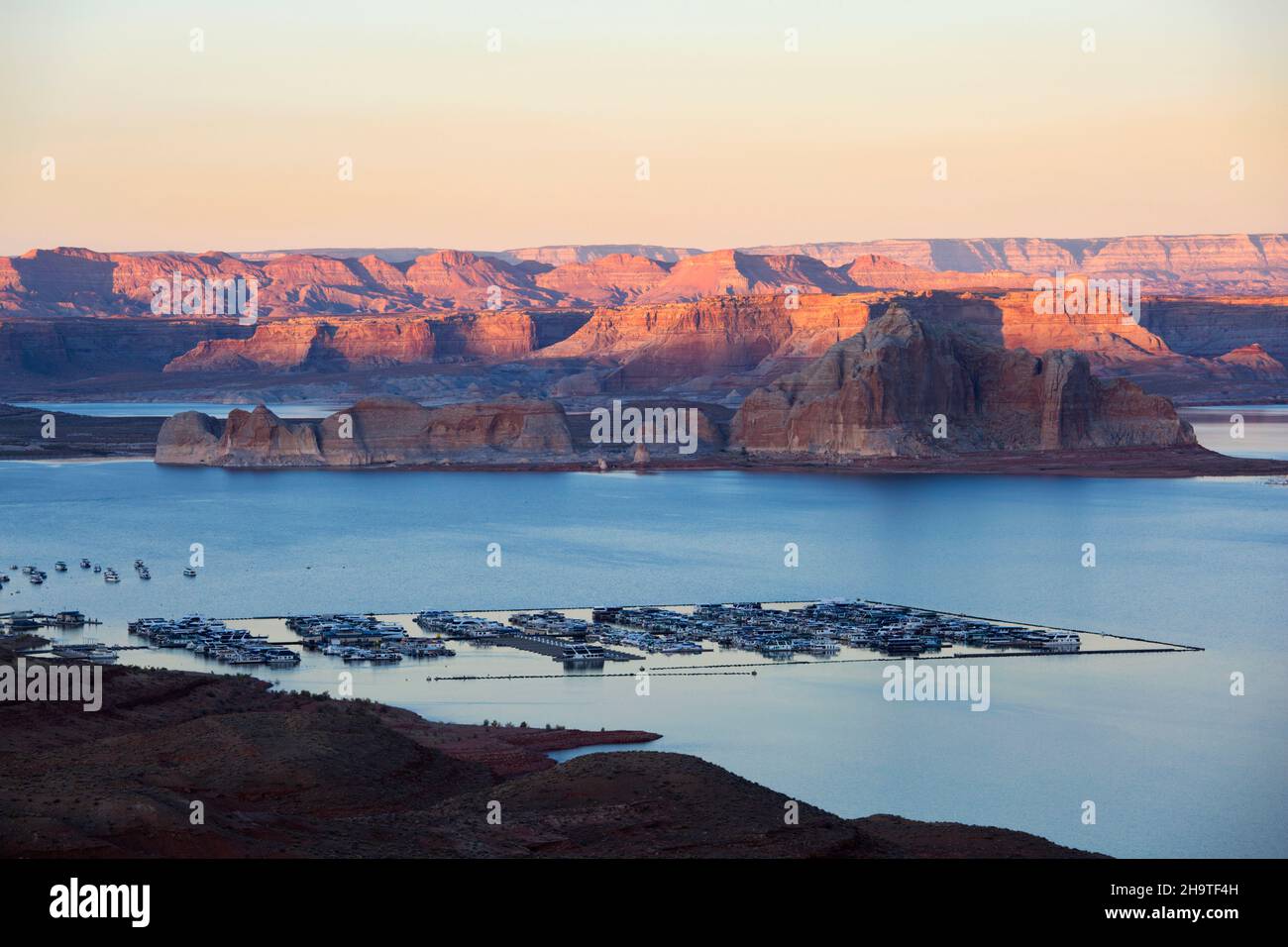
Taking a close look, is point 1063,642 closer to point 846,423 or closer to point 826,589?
point 826,589

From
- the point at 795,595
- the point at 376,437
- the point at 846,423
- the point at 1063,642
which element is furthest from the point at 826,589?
the point at 376,437

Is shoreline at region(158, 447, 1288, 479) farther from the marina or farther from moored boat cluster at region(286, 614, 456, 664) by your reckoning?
moored boat cluster at region(286, 614, 456, 664)

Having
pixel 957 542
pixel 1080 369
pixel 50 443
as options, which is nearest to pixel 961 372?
pixel 1080 369

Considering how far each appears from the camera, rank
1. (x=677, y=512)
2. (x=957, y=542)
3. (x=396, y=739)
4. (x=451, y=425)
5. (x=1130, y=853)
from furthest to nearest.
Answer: (x=451, y=425) < (x=677, y=512) < (x=957, y=542) < (x=396, y=739) < (x=1130, y=853)

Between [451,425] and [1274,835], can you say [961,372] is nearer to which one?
[451,425]

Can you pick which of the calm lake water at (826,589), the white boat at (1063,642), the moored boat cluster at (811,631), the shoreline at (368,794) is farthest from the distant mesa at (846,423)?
the shoreline at (368,794)

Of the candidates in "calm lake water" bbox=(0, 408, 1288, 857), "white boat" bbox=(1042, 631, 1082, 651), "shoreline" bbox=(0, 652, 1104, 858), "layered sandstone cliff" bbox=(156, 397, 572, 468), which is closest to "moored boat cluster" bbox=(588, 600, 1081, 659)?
"white boat" bbox=(1042, 631, 1082, 651)
